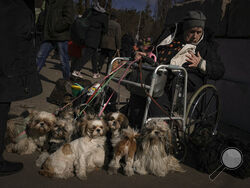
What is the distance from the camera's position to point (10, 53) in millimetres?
2363

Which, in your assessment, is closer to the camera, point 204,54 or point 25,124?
point 25,124

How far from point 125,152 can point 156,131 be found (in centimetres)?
44

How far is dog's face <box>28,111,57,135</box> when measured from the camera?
3.13 meters

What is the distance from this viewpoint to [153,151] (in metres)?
2.92

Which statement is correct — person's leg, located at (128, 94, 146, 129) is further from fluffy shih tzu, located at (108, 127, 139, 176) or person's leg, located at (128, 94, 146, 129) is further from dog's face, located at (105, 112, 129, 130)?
fluffy shih tzu, located at (108, 127, 139, 176)

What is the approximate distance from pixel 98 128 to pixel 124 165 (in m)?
0.55

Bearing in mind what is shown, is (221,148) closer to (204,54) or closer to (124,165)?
(124,165)

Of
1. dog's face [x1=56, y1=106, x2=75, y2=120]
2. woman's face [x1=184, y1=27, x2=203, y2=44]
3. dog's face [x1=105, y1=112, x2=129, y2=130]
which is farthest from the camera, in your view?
woman's face [x1=184, y1=27, x2=203, y2=44]

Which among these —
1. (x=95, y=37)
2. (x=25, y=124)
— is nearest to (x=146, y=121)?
(x=25, y=124)

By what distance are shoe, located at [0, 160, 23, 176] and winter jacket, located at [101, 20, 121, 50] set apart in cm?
708

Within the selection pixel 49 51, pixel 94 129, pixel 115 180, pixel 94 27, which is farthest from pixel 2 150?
pixel 94 27

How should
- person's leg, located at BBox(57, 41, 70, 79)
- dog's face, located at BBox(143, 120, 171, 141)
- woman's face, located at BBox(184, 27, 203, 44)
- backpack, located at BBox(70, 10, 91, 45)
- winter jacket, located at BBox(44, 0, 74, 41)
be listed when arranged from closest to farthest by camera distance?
dog's face, located at BBox(143, 120, 171, 141), woman's face, located at BBox(184, 27, 203, 44), winter jacket, located at BBox(44, 0, 74, 41), person's leg, located at BBox(57, 41, 70, 79), backpack, located at BBox(70, 10, 91, 45)

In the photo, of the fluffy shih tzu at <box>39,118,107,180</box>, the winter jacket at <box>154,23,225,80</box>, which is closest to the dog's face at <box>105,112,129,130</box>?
the fluffy shih tzu at <box>39,118,107,180</box>

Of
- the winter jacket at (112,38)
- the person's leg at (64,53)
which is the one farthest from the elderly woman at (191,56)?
the winter jacket at (112,38)
